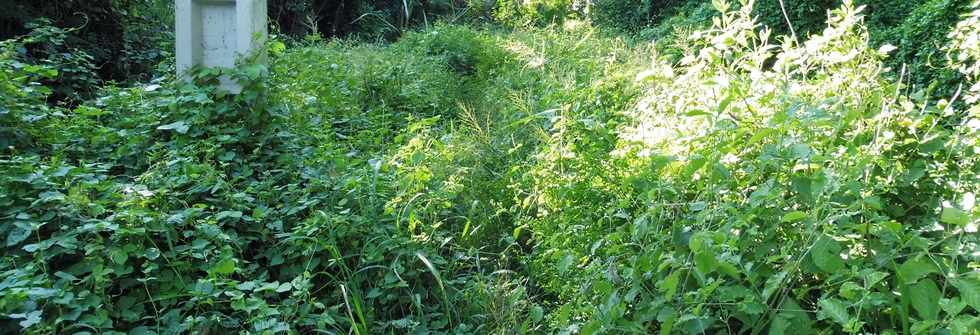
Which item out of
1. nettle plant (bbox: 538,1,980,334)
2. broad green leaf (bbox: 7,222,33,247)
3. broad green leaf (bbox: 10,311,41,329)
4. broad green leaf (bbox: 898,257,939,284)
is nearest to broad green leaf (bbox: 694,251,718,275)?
nettle plant (bbox: 538,1,980,334)

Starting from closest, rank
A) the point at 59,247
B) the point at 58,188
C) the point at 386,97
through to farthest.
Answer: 1. the point at 59,247
2. the point at 58,188
3. the point at 386,97

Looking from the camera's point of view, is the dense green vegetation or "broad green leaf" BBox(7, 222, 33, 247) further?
"broad green leaf" BBox(7, 222, 33, 247)

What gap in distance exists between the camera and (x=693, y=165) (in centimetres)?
231

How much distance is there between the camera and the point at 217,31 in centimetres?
411

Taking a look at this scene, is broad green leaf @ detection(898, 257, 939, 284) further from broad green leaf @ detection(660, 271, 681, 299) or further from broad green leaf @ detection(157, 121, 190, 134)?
broad green leaf @ detection(157, 121, 190, 134)

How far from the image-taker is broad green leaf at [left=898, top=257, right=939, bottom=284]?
189cm

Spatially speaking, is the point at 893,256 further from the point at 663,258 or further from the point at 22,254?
the point at 22,254

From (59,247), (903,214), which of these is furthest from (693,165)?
(59,247)

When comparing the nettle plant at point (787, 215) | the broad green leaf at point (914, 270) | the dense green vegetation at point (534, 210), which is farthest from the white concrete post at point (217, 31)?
the broad green leaf at point (914, 270)

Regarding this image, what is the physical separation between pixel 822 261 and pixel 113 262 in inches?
84.9

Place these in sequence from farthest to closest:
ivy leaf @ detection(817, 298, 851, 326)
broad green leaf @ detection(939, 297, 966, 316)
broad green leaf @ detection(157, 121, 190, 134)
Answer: broad green leaf @ detection(157, 121, 190, 134) → ivy leaf @ detection(817, 298, 851, 326) → broad green leaf @ detection(939, 297, 966, 316)

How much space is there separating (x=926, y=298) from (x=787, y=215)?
37 centimetres

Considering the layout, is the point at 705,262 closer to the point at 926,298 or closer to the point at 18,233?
the point at 926,298

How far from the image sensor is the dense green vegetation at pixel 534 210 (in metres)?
2.08
